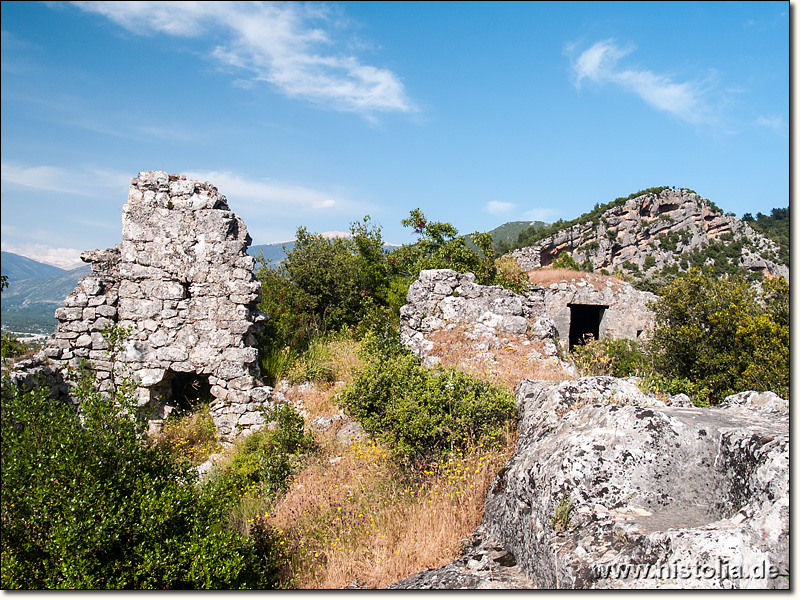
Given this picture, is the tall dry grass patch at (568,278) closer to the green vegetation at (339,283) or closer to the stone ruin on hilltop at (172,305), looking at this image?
the green vegetation at (339,283)

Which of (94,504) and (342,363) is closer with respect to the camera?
(94,504)

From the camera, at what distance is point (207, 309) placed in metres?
8.95

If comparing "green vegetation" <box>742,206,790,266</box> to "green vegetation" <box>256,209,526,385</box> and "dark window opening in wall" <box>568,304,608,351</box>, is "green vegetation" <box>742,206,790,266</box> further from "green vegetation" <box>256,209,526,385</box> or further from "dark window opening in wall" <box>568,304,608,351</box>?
"green vegetation" <box>256,209,526,385</box>

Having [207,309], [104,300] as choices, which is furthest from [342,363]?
[104,300]

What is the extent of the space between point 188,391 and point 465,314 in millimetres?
5940

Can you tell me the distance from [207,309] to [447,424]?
5.53 meters

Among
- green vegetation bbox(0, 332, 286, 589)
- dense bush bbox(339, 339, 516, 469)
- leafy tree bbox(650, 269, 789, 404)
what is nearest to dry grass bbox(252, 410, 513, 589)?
dense bush bbox(339, 339, 516, 469)

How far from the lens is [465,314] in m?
10.1

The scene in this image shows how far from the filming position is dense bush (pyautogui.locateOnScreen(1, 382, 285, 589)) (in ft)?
12.9

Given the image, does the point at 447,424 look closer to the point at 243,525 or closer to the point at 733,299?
the point at 243,525

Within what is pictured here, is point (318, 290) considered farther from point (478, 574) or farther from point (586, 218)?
point (586, 218)

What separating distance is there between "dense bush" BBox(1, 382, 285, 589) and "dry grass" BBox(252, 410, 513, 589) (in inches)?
28.3

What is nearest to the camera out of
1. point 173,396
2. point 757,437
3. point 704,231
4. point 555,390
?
point 757,437

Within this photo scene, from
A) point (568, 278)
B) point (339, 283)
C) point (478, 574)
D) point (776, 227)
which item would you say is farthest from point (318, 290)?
point (776, 227)
